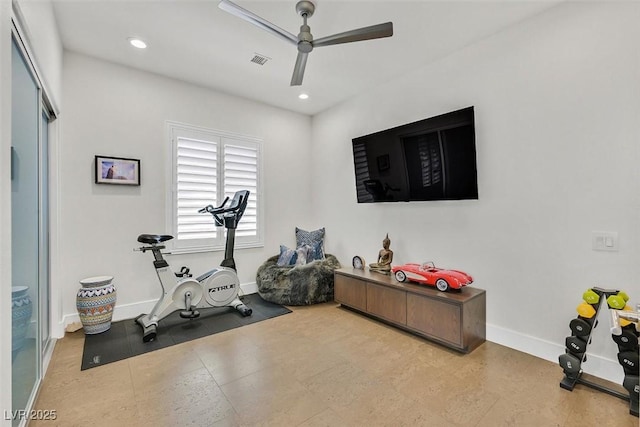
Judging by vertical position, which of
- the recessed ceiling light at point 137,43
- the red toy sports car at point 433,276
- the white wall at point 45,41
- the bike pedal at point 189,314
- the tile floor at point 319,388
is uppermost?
the recessed ceiling light at point 137,43

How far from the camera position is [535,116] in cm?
244

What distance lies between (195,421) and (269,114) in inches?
153

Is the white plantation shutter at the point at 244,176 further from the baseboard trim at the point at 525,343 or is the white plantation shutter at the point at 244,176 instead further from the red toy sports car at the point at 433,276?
the red toy sports car at the point at 433,276

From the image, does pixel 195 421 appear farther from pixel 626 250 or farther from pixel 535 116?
pixel 535 116

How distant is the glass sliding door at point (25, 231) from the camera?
5.04 feet

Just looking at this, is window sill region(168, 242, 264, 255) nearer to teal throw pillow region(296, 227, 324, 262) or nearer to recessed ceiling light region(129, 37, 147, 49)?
teal throw pillow region(296, 227, 324, 262)

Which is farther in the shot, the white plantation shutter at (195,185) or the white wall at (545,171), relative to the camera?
the white plantation shutter at (195,185)

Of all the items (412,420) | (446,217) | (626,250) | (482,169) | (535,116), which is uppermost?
(535,116)

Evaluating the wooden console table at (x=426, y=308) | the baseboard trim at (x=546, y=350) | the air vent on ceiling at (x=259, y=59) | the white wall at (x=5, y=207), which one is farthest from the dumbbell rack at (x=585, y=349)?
the air vent on ceiling at (x=259, y=59)

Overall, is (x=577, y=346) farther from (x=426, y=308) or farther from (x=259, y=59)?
(x=259, y=59)

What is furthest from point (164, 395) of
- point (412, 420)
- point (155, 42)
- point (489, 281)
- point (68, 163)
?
point (155, 42)

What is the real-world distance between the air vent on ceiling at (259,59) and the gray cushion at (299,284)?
8.14 feet

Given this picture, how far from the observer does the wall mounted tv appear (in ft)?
8.99

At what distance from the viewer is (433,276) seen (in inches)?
109
